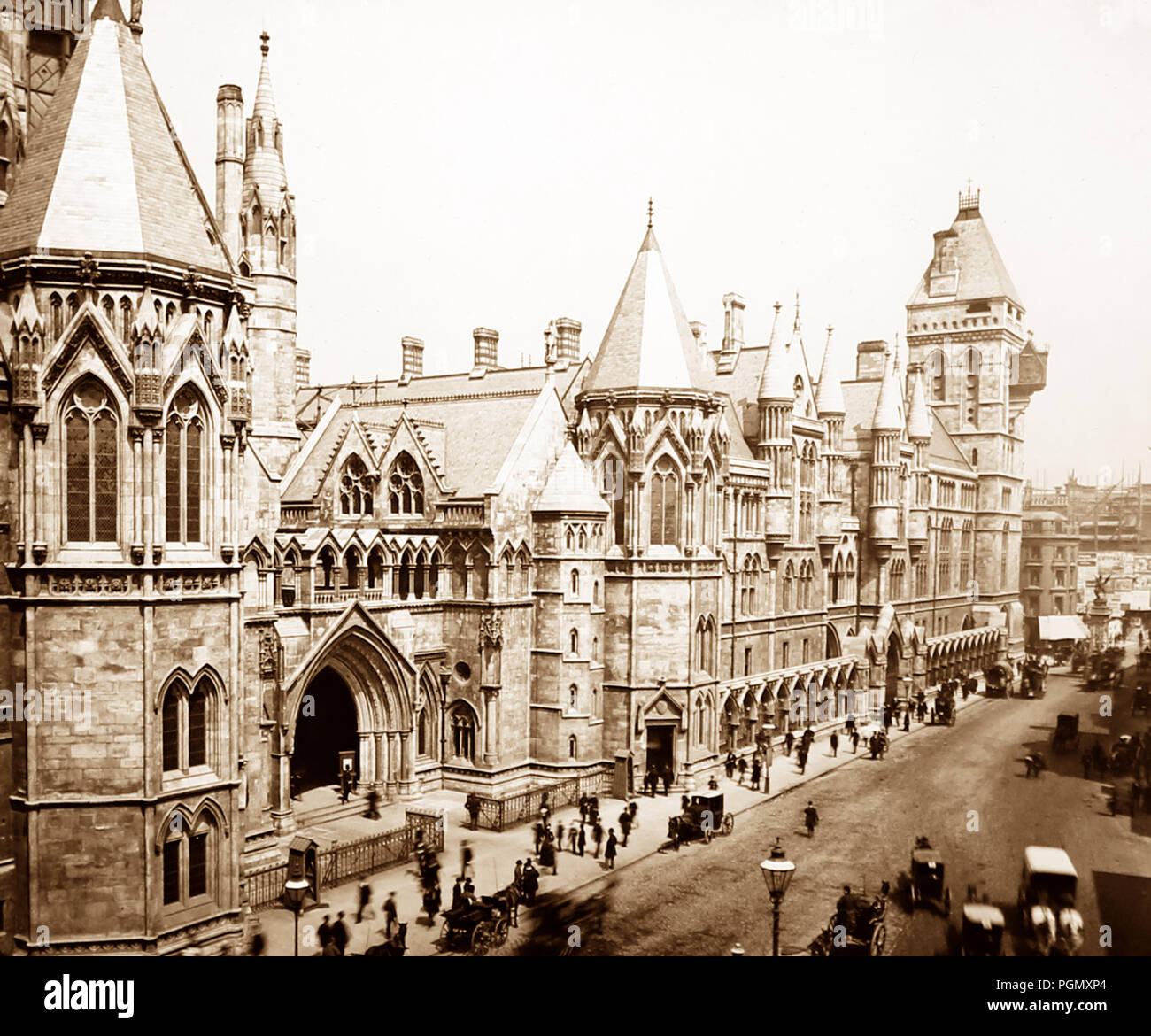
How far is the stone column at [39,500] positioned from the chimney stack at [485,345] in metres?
32.2

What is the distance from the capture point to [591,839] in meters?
31.0

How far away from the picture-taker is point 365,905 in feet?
79.0

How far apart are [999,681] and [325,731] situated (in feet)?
145

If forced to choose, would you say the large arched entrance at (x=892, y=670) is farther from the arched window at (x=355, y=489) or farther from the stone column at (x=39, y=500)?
the stone column at (x=39, y=500)

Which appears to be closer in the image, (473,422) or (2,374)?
(2,374)

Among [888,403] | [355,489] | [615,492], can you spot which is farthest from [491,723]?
[888,403]

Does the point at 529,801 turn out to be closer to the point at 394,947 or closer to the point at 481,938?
the point at 481,938

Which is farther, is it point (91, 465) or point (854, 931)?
point (854, 931)

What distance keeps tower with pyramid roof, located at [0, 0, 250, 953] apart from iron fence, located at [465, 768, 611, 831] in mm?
12233

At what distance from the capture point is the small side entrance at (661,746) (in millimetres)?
37906

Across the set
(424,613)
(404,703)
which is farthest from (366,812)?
(424,613)
